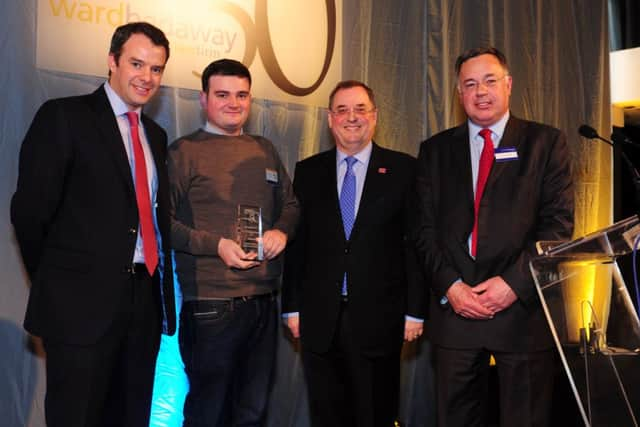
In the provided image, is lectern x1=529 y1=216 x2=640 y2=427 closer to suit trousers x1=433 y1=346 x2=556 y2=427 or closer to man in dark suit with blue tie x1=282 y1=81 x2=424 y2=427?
suit trousers x1=433 y1=346 x2=556 y2=427

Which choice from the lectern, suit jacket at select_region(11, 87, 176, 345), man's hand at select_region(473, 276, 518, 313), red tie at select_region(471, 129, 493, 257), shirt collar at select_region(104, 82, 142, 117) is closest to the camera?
the lectern

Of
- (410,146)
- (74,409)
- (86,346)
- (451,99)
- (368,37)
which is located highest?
(368,37)

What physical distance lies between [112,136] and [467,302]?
4.79ft

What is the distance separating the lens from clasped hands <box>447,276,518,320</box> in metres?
2.62

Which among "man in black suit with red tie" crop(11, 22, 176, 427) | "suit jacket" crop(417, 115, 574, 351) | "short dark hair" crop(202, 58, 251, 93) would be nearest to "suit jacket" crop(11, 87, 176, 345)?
"man in black suit with red tie" crop(11, 22, 176, 427)

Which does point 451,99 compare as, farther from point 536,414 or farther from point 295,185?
point 536,414

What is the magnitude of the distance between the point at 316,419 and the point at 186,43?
1.94 meters

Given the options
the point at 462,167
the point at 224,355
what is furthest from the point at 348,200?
the point at 224,355

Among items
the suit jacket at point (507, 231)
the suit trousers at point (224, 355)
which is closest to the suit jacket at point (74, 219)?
the suit trousers at point (224, 355)

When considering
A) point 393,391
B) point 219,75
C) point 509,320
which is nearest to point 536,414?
point 509,320

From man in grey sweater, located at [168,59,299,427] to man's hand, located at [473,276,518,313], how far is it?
828 millimetres

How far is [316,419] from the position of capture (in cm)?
303

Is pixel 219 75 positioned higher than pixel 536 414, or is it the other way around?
pixel 219 75

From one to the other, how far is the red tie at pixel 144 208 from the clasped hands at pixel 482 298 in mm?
1159
